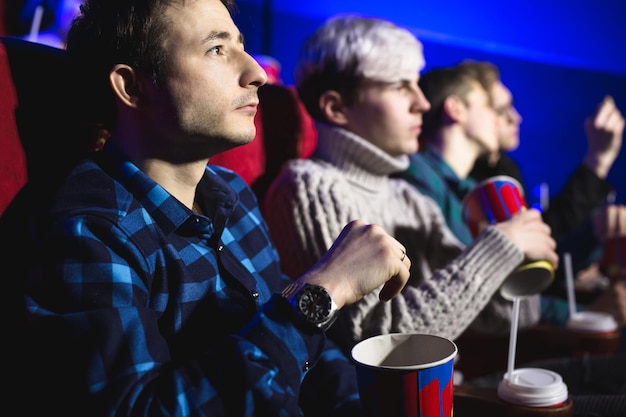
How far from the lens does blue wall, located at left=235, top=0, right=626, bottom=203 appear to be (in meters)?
3.49

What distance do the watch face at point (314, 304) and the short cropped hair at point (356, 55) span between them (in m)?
0.72

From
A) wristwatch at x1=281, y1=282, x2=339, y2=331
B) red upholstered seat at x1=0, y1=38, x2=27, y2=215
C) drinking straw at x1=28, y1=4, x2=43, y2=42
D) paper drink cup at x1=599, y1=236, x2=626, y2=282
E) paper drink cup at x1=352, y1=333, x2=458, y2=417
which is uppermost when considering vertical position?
drinking straw at x1=28, y1=4, x2=43, y2=42

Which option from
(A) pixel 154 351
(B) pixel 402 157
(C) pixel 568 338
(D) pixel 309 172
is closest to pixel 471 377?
(C) pixel 568 338

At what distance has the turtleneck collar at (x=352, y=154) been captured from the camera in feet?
4.36

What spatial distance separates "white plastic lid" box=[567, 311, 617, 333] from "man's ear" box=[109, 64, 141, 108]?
3.61 feet

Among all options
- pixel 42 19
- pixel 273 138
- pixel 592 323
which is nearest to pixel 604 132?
pixel 592 323

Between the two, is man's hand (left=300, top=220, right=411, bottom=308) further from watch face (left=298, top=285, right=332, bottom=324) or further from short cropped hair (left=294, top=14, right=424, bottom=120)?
short cropped hair (left=294, top=14, right=424, bottom=120)

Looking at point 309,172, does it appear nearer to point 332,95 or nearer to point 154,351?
point 332,95

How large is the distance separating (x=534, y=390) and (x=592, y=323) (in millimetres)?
581

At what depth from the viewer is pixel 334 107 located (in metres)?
1.38

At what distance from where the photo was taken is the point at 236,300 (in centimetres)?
84

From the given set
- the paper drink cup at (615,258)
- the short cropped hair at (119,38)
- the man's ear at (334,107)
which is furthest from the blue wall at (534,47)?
the short cropped hair at (119,38)

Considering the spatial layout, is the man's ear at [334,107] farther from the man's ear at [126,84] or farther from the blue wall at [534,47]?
the blue wall at [534,47]

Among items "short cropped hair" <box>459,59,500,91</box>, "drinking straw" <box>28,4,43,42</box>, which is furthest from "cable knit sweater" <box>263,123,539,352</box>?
"drinking straw" <box>28,4,43,42</box>
